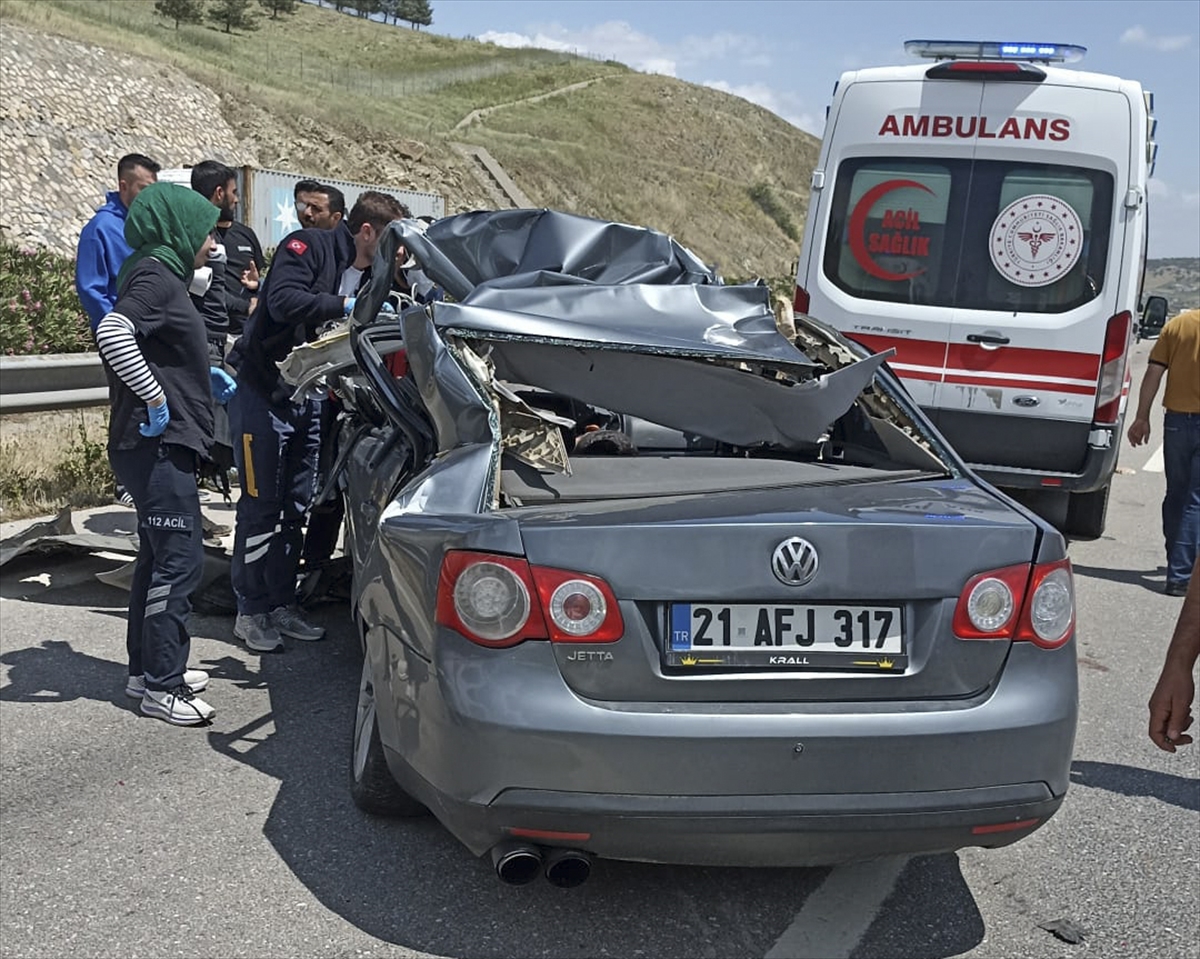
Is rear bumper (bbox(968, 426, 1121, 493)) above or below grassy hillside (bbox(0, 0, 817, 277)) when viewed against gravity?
below

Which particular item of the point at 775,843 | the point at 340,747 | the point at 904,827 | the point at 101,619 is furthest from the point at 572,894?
the point at 101,619

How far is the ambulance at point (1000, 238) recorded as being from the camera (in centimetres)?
775

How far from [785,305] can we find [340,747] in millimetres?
2168

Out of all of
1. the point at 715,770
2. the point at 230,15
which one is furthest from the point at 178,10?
the point at 715,770

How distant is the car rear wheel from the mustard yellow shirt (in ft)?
18.3

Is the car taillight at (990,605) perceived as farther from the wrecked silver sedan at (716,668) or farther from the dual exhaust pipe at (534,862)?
the dual exhaust pipe at (534,862)

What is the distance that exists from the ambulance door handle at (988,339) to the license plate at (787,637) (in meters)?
5.23

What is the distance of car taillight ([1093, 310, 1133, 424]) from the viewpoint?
7738 millimetres

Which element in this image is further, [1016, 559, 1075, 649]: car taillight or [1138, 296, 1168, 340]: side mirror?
[1138, 296, 1168, 340]: side mirror

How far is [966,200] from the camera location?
7957 millimetres

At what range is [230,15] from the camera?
73.9 metres

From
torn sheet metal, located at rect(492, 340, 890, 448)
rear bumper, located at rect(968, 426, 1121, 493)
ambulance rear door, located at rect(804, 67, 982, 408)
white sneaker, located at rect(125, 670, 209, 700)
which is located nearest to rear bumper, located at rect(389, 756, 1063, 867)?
torn sheet metal, located at rect(492, 340, 890, 448)

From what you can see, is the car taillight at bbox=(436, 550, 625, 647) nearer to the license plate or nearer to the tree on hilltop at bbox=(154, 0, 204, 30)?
the license plate

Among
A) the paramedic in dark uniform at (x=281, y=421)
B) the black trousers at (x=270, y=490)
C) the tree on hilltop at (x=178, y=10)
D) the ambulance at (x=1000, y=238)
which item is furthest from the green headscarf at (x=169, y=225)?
the tree on hilltop at (x=178, y=10)
